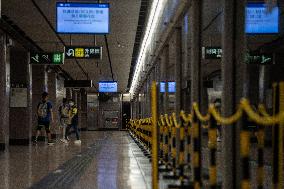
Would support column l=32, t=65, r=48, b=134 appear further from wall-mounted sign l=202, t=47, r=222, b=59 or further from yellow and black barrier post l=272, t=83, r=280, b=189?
yellow and black barrier post l=272, t=83, r=280, b=189

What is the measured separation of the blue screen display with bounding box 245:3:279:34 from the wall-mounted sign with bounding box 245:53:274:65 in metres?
3.27

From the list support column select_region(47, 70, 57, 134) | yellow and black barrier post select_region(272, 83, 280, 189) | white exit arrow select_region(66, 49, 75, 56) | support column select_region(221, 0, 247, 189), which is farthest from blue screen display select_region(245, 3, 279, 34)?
support column select_region(47, 70, 57, 134)

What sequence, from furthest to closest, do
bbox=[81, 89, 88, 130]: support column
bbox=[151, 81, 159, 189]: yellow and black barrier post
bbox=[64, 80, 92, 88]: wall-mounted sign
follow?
bbox=[81, 89, 88, 130]: support column
bbox=[64, 80, 92, 88]: wall-mounted sign
bbox=[151, 81, 159, 189]: yellow and black barrier post

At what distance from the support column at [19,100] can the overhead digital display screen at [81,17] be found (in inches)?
283

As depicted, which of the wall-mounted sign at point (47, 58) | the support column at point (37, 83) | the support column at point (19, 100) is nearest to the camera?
the wall-mounted sign at point (47, 58)

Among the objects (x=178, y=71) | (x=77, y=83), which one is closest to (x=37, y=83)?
(x=77, y=83)

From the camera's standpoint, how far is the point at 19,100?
1822 centimetres

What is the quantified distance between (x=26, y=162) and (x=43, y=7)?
388 centimetres

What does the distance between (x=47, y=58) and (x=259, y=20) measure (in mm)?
7502

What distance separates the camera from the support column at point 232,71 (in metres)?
5.56

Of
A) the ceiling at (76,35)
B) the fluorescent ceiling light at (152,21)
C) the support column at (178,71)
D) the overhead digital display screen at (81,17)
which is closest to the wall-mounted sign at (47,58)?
the ceiling at (76,35)

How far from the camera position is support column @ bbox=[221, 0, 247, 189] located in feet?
18.2

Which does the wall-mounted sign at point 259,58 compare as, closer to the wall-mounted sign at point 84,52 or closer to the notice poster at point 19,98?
the wall-mounted sign at point 84,52

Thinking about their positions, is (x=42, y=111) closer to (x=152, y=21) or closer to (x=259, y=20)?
(x=152, y=21)
